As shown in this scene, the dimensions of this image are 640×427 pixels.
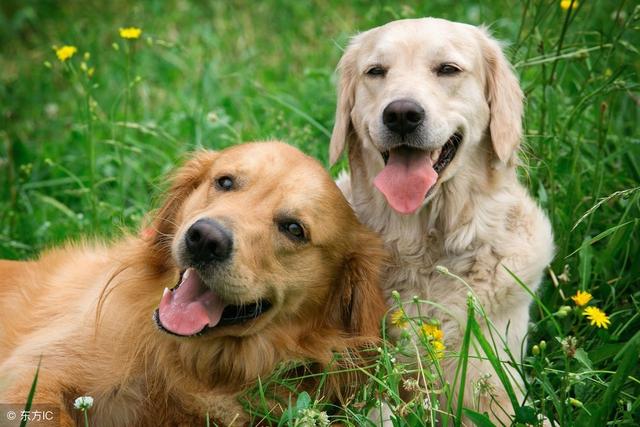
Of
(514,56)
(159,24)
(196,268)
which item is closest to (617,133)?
(514,56)

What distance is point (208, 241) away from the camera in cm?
329

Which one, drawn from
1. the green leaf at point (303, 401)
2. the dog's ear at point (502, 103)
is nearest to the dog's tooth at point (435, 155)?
the dog's ear at point (502, 103)

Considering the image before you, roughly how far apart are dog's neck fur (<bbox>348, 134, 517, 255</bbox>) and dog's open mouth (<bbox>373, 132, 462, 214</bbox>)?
0.35ft

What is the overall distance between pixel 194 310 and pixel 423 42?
141 cm

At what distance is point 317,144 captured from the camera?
545 cm

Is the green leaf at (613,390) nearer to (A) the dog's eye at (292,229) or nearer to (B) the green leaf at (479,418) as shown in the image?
(B) the green leaf at (479,418)

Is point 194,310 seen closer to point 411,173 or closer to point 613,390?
point 411,173

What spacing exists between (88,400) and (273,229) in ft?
2.96

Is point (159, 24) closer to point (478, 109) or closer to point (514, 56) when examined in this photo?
point (514, 56)

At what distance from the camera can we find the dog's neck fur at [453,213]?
12.9 ft

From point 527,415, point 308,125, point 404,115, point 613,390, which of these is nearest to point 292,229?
point 404,115

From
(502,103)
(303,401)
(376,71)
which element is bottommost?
(303,401)

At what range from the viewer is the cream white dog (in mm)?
3740

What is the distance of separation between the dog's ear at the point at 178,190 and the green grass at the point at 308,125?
40 cm
